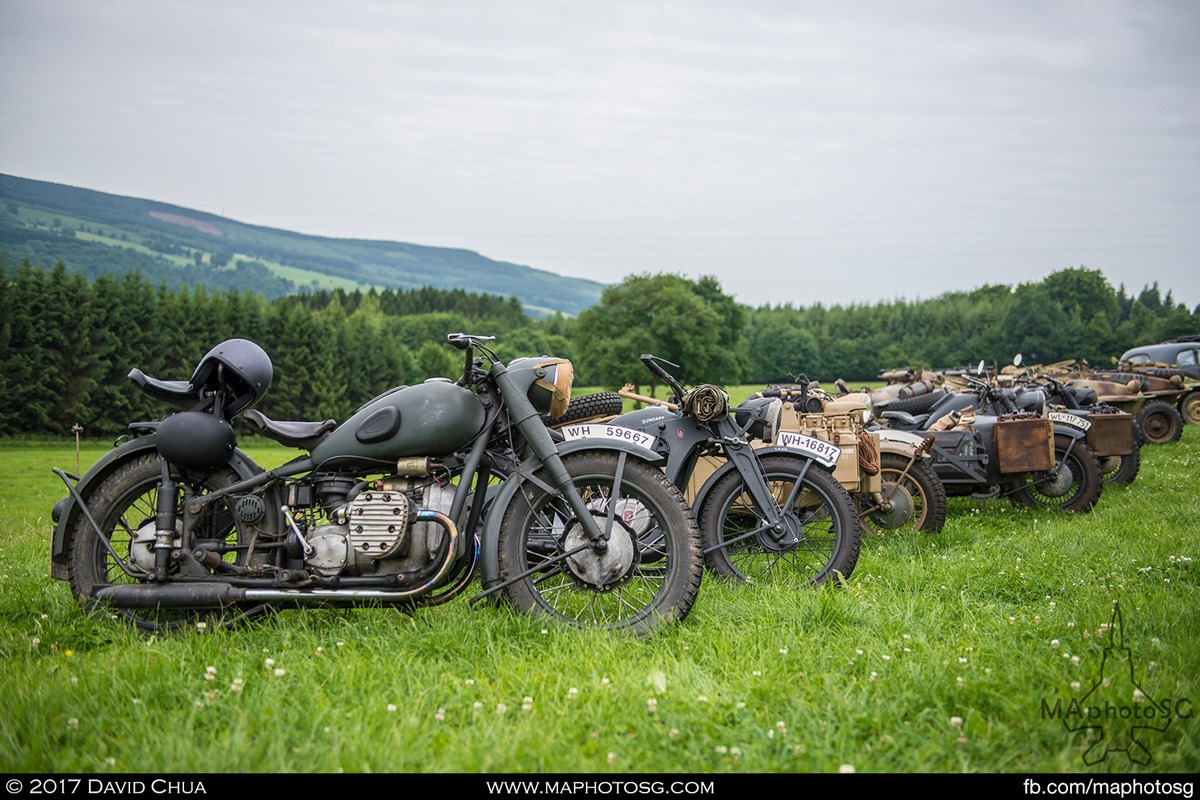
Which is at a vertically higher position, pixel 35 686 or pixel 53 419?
pixel 35 686

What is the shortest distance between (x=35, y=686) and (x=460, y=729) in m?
1.87

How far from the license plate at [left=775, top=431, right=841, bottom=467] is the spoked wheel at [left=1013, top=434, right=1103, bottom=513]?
4.78 metres

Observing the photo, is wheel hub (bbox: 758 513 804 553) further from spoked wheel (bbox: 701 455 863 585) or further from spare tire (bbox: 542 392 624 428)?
spare tire (bbox: 542 392 624 428)

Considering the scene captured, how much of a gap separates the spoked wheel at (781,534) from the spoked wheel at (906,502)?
7.60ft

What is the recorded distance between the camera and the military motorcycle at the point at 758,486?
539cm

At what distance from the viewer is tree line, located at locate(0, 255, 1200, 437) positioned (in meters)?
41.7

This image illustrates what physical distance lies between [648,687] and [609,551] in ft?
3.20

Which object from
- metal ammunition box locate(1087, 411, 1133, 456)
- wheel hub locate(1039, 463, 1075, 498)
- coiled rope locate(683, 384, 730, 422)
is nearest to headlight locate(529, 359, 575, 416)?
coiled rope locate(683, 384, 730, 422)

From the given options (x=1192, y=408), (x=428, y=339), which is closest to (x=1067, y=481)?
(x=1192, y=408)

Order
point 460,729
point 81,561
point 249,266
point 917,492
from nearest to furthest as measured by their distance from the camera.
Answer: point 460,729
point 81,561
point 917,492
point 249,266

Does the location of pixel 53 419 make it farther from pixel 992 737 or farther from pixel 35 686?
pixel 992 737

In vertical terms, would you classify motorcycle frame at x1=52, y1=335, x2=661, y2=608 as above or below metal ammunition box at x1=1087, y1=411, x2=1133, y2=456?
below
